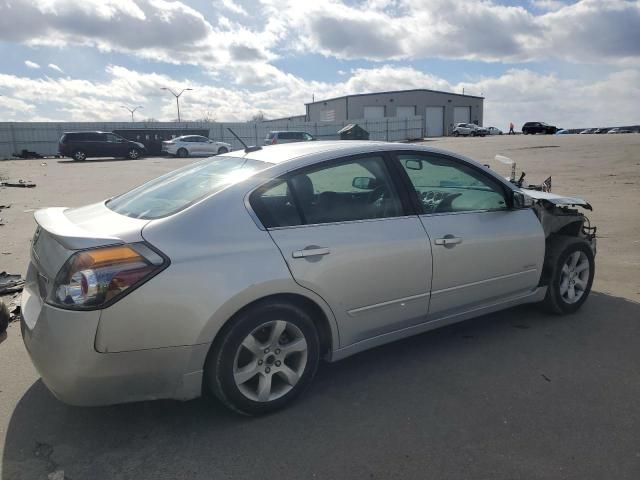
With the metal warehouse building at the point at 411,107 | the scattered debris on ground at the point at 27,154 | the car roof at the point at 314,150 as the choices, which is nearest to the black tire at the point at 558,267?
the car roof at the point at 314,150

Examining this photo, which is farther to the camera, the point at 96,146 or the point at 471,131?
the point at 471,131

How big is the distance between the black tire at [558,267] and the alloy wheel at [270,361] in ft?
8.06

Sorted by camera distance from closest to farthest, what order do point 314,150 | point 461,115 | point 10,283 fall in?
point 314,150, point 10,283, point 461,115

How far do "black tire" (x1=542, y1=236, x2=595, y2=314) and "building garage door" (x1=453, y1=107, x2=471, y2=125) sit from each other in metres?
78.9

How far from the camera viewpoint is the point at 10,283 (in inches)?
212

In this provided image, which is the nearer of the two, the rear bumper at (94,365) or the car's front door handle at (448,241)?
the rear bumper at (94,365)

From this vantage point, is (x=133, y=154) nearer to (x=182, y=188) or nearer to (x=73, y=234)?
(x=182, y=188)

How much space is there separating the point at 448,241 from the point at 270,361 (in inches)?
58.2

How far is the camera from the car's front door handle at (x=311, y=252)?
113 inches

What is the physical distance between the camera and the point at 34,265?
2.96 m

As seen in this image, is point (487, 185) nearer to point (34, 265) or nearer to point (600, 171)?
point (34, 265)

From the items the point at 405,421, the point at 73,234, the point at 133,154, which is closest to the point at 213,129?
the point at 133,154

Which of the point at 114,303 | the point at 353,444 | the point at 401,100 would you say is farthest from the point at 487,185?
the point at 401,100

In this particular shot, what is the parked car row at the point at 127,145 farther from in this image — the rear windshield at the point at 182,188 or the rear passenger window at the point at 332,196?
the rear passenger window at the point at 332,196
